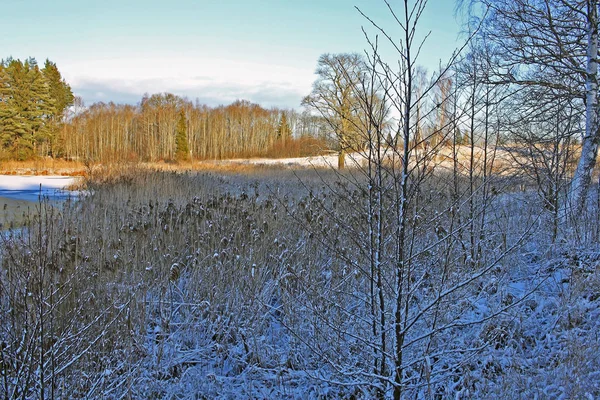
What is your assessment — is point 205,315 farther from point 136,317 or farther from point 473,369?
point 473,369

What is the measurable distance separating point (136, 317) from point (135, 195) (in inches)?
236

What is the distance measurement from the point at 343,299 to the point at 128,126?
156 ft

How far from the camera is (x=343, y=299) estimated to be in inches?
146

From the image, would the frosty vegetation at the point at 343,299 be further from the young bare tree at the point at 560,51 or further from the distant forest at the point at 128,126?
the distant forest at the point at 128,126

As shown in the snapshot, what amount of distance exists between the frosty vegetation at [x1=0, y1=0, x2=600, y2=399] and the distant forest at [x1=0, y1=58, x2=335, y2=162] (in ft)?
56.2

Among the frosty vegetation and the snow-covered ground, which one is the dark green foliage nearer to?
the snow-covered ground

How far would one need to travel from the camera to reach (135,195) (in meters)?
8.75

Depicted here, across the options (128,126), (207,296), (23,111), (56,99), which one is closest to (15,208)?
(207,296)

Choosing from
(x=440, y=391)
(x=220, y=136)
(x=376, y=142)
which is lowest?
(x=440, y=391)

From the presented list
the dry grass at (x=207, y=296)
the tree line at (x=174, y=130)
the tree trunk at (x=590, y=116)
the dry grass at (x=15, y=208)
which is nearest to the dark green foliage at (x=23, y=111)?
the tree line at (x=174, y=130)

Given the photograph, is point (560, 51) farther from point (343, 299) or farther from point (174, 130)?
point (174, 130)

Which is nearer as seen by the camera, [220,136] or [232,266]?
[232,266]

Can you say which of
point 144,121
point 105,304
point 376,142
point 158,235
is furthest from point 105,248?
point 144,121

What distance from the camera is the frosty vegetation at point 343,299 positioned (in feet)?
6.91
